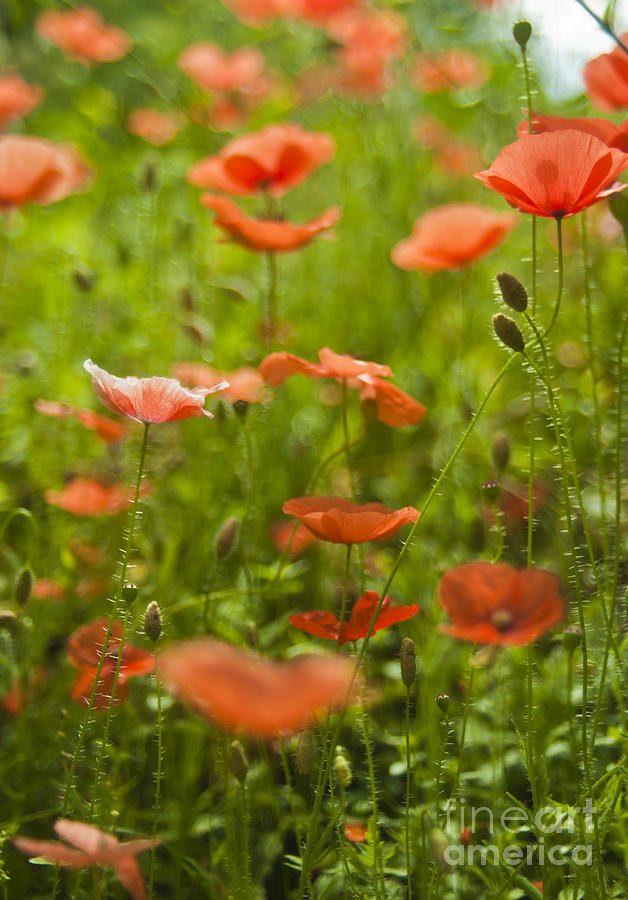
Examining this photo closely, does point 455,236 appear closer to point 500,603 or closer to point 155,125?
point 500,603

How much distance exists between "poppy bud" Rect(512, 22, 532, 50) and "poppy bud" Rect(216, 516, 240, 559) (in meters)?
0.76

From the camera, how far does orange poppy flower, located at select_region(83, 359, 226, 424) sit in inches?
38.4

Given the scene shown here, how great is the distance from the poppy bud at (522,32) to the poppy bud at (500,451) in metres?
0.55

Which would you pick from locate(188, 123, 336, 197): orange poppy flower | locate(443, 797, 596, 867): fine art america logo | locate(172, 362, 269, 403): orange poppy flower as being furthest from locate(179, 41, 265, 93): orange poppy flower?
locate(443, 797, 596, 867): fine art america logo

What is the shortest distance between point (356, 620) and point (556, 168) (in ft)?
1.89

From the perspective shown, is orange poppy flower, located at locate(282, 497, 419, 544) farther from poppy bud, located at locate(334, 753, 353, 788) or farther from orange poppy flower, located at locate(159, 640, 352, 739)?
orange poppy flower, located at locate(159, 640, 352, 739)

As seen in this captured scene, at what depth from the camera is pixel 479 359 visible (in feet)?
7.90

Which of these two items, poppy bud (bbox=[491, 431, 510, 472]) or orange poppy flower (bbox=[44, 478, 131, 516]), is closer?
poppy bud (bbox=[491, 431, 510, 472])

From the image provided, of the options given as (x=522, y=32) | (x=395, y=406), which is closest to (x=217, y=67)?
(x=522, y=32)

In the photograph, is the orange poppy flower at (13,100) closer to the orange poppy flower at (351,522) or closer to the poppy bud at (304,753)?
the orange poppy flower at (351,522)

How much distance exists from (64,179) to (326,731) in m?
1.52

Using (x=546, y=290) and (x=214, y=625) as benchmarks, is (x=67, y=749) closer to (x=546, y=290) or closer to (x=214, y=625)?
(x=214, y=625)

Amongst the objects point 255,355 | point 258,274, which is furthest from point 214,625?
point 258,274

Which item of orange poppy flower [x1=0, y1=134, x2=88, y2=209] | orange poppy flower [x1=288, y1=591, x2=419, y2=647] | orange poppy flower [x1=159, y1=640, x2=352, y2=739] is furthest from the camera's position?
orange poppy flower [x1=0, y1=134, x2=88, y2=209]
